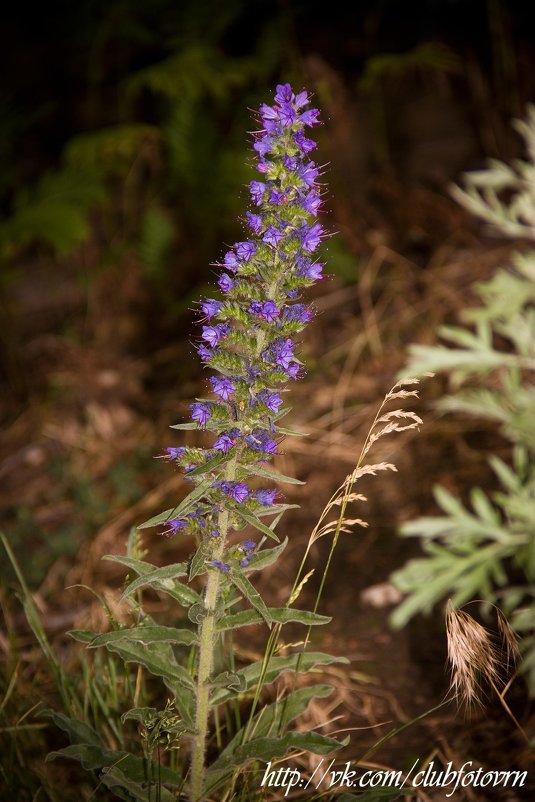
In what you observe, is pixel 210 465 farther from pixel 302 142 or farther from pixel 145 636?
pixel 302 142

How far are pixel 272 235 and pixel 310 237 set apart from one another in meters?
0.09

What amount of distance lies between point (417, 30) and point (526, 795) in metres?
5.91

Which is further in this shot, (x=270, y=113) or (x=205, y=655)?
(x=205, y=655)

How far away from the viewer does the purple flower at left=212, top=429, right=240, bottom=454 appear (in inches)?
65.8

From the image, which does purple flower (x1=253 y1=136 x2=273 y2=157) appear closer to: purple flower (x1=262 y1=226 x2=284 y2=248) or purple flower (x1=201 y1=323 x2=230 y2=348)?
purple flower (x1=262 y1=226 x2=284 y2=248)

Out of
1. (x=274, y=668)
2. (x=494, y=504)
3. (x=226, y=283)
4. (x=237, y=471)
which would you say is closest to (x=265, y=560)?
(x=237, y=471)

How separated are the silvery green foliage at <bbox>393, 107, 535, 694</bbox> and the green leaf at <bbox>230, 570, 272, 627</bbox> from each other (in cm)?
57

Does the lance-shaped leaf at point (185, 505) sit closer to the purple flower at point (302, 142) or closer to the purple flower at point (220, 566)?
the purple flower at point (220, 566)

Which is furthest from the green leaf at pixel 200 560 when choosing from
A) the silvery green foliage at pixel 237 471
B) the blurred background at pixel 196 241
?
the blurred background at pixel 196 241

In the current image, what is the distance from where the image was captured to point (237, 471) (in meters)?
1.75

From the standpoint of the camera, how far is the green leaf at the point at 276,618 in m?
1.75

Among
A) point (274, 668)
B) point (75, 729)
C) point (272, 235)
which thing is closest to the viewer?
point (272, 235)

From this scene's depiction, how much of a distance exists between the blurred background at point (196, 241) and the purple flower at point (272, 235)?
161 cm

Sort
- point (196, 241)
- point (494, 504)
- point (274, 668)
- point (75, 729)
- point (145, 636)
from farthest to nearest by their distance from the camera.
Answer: point (196, 241)
point (494, 504)
point (274, 668)
point (75, 729)
point (145, 636)
